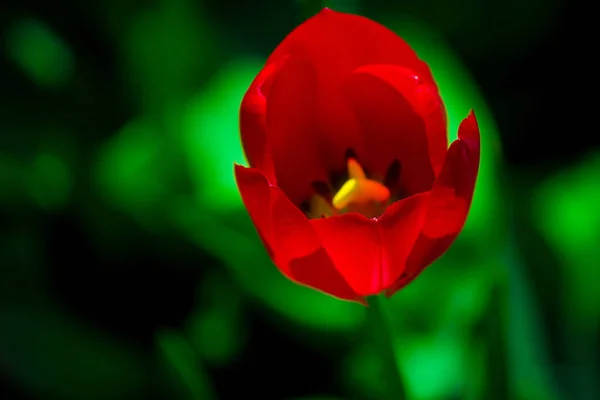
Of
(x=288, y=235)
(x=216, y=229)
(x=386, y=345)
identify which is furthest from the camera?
(x=216, y=229)

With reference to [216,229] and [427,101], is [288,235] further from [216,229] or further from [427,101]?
[216,229]

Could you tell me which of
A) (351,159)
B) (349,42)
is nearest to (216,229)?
(351,159)

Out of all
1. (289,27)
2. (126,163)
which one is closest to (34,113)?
(126,163)

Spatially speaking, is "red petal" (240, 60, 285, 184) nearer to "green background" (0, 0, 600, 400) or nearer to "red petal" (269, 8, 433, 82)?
"red petal" (269, 8, 433, 82)

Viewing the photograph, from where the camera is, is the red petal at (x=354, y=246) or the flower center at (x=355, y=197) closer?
the red petal at (x=354, y=246)

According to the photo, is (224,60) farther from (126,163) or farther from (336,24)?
(336,24)

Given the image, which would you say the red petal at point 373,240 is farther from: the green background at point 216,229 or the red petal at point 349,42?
the green background at point 216,229

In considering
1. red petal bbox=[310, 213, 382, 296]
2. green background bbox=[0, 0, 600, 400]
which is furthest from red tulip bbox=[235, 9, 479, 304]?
green background bbox=[0, 0, 600, 400]

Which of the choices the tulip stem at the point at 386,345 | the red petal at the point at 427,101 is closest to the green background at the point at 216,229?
the tulip stem at the point at 386,345
